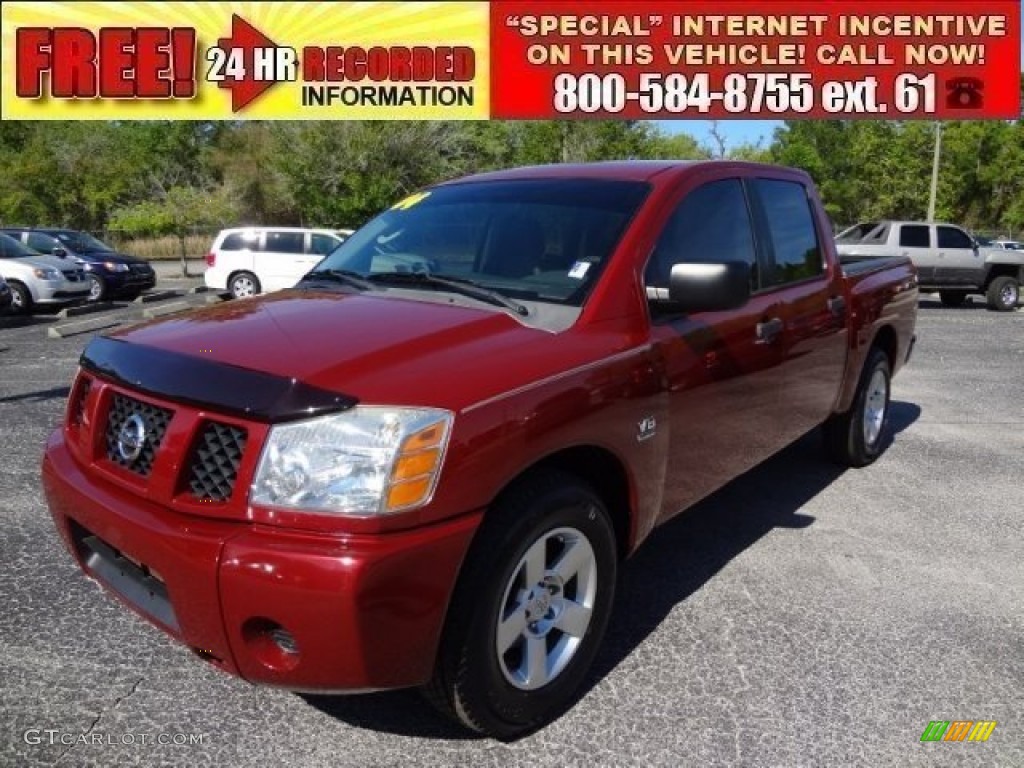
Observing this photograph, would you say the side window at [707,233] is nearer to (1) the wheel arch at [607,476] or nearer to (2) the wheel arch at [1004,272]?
(1) the wheel arch at [607,476]

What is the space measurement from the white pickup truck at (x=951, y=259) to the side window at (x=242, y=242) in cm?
1219

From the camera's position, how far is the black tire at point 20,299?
49.0 ft

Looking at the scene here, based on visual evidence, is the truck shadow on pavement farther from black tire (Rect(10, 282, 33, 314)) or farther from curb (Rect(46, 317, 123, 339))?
black tire (Rect(10, 282, 33, 314))

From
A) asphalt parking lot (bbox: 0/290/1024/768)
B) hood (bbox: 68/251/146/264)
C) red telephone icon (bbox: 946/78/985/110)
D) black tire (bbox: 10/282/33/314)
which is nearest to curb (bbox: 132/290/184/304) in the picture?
hood (bbox: 68/251/146/264)

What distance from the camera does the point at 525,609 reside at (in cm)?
254

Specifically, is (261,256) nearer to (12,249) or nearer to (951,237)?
(12,249)

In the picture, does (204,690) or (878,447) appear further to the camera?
(878,447)

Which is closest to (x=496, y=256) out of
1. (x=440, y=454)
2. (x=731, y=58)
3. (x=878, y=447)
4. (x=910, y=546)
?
(x=440, y=454)

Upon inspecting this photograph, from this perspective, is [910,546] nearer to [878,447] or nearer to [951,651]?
[951,651]

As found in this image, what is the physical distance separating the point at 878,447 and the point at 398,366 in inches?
179

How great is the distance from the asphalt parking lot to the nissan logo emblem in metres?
0.89

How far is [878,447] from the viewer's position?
19.2ft

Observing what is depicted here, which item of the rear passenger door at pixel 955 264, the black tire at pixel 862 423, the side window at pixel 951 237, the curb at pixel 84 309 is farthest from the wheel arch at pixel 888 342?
the curb at pixel 84 309

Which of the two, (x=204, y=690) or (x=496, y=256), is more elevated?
(x=496, y=256)
